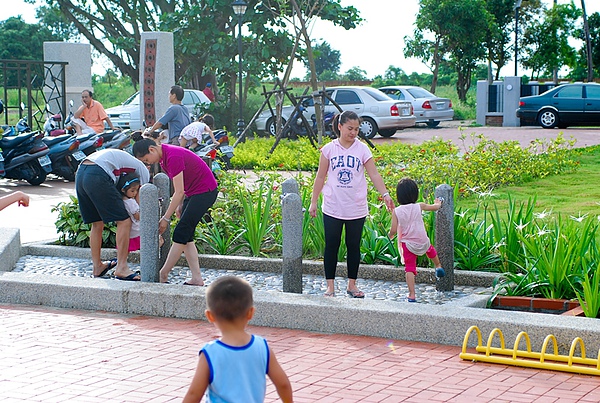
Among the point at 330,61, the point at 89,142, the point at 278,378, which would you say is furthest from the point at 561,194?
the point at 330,61

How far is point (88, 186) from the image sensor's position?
869 centimetres

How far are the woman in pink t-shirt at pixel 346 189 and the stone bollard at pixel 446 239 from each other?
1.93ft

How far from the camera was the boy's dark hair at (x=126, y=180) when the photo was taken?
29.5 ft

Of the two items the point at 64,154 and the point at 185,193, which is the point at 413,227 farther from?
the point at 64,154

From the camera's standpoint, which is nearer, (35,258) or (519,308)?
(519,308)

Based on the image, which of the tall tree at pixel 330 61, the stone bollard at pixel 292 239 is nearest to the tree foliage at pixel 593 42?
the stone bollard at pixel 292 239

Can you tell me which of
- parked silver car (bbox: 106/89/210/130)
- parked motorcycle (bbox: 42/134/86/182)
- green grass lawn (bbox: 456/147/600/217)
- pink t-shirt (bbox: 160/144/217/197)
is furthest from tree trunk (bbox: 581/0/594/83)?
pink t-shirt (bbox: 160/144/217/197)

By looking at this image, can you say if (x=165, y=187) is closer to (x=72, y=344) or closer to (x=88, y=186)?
(x=88, y=186)

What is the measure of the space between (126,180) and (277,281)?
1.66 meters

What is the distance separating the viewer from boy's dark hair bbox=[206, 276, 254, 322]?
353 cm

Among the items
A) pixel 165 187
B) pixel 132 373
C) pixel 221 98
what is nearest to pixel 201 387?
pixel 132 373

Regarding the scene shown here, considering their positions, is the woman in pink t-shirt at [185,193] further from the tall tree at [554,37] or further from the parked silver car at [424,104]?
the tall tree at [554,37]

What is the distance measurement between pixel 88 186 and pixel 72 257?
5.90ft

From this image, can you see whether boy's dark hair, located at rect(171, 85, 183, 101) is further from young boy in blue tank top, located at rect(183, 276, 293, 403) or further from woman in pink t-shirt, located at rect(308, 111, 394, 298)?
young boy in blue tank top, located at rect(183, 276, 293, 403)
